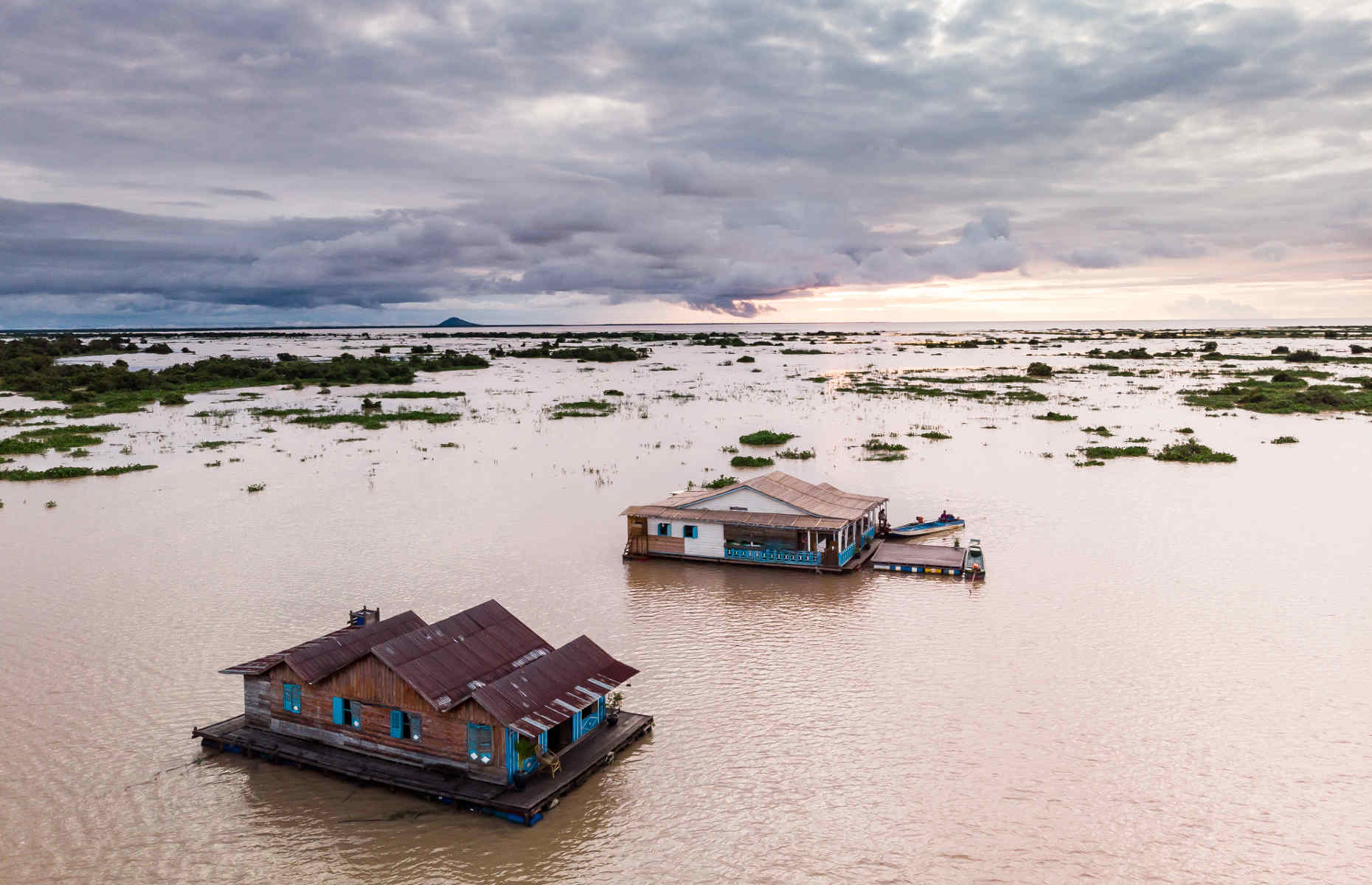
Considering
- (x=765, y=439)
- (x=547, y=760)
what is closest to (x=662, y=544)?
(x=547, y=760)

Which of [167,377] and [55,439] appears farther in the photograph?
[167,377]

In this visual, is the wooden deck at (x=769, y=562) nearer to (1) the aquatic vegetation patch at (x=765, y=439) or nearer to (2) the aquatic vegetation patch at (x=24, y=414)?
(1) the aquatic vegetation patch at (x=765, y=439)

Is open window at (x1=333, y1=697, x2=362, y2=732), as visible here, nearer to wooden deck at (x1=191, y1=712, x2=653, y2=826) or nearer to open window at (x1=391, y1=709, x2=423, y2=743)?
wooden deck at (x1=191, y1=712, x2=653, y2=826)

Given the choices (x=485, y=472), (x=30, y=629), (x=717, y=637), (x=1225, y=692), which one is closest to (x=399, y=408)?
(x=485, y=472)

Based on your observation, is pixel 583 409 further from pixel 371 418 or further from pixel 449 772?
pixel 449 772

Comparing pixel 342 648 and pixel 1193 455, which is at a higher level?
pixel 342 648

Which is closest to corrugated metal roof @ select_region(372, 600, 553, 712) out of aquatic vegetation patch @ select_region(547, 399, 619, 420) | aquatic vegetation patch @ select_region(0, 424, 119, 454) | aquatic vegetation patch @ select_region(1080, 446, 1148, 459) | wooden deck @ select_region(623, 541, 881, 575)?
wooden deck @ select_region(623, 541, 881, 575)

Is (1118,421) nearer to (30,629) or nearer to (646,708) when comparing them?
(646,708)
